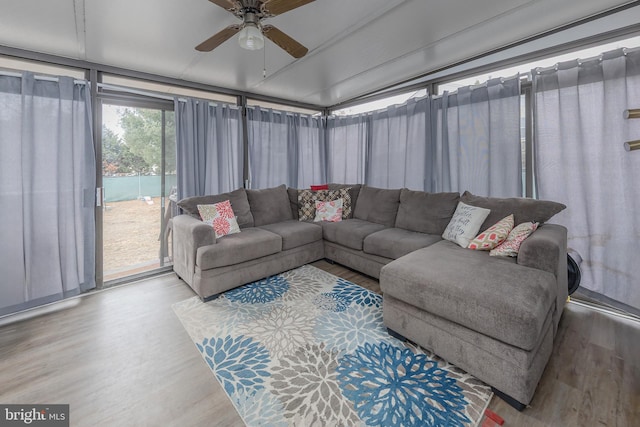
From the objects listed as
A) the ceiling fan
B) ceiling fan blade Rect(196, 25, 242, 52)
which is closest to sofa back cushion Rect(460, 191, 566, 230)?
the ceiling fan

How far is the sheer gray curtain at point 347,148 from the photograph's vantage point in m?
4.43

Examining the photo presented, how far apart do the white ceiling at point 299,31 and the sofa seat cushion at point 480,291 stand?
1896mm

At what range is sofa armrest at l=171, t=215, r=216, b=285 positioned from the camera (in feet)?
8.78

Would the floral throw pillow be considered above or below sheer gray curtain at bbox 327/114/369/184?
below

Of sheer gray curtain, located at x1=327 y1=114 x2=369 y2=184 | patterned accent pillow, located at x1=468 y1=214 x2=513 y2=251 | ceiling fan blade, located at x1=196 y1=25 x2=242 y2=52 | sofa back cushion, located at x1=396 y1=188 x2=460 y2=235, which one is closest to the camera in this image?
ceiling fan blade, located at x1=196 y1=25 x2=242 y2=52

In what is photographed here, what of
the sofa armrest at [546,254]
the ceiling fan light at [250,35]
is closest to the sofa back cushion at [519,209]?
the sofa armrest at [546,254]

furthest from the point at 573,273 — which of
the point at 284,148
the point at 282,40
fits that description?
the point at 284,148

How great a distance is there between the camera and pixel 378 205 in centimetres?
367

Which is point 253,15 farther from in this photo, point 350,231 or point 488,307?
point 350,231

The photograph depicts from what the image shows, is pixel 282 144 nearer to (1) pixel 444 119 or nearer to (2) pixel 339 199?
(2) pixel 339 199

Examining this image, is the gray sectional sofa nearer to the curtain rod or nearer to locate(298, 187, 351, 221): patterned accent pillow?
locate(298, 187, 351, 221): patterned accent pillow

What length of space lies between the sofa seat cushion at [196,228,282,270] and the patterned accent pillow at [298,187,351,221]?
0.86 m

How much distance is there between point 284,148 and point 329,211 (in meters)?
1.36

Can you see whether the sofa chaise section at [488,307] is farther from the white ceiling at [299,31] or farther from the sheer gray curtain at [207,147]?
the sheer gray curtain at [207,147]
